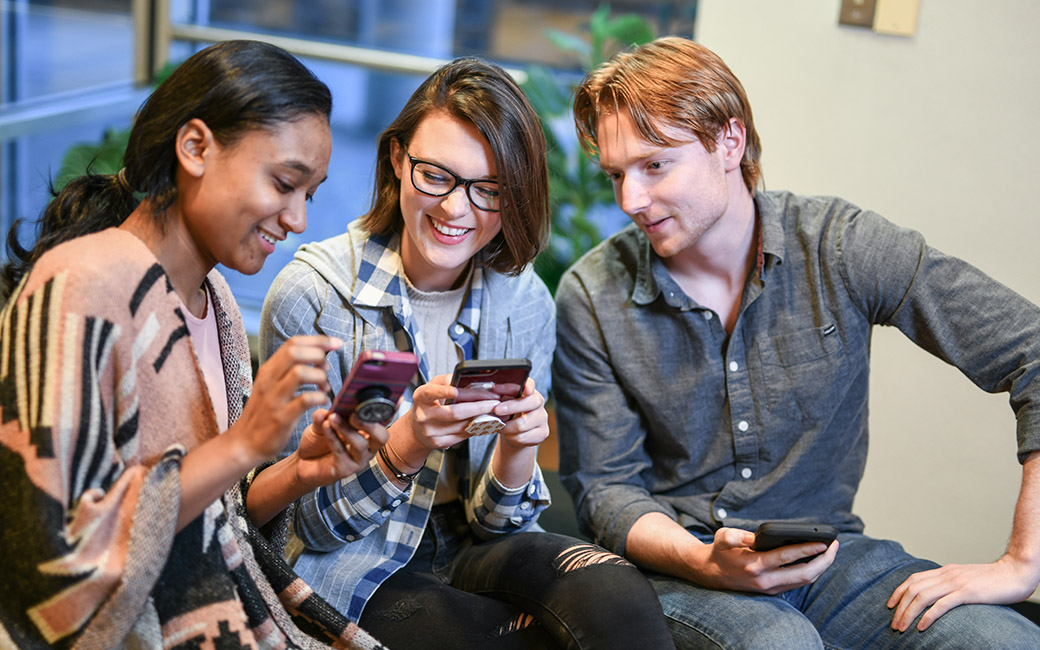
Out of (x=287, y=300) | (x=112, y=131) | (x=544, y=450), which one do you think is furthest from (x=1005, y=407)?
(x=112, y=131)

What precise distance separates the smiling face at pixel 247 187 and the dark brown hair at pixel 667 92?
0.65m

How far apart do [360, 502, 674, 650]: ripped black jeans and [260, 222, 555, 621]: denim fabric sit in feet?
0.17

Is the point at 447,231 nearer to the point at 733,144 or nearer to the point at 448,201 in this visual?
the point at 448,201

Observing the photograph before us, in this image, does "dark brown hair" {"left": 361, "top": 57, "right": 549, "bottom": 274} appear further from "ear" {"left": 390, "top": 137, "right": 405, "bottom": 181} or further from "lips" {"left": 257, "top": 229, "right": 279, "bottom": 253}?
"lips" {"left": 257, "top": 229, "right": 279, "bottom": 253}

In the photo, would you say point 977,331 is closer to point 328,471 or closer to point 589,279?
point 589,279

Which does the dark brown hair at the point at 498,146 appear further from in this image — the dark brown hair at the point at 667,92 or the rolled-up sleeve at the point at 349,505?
the rolled-up sleeve at the point at 349,505

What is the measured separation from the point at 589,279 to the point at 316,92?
2.53 ft

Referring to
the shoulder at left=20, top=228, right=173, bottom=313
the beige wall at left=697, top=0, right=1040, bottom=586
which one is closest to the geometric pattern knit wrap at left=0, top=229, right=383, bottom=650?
the shoulder at left=20, top=228, right=173, bottom=313

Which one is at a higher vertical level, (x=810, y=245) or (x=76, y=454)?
(x=810, y=245)

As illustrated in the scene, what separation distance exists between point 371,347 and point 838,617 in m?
0.94

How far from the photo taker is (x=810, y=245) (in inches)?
71.6

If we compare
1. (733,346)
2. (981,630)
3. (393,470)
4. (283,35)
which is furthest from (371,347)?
(283,35)

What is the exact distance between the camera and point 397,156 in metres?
1.67

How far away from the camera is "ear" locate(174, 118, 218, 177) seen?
119cm
